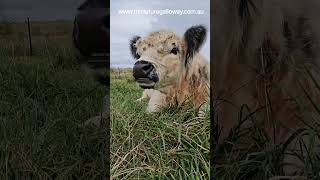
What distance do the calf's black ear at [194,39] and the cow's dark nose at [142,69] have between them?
159mm

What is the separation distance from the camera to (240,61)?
202 centimetres

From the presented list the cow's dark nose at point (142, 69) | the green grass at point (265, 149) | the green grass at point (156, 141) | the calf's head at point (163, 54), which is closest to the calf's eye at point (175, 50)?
the calf's head at point (163, 54)

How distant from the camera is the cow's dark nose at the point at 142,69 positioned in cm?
189

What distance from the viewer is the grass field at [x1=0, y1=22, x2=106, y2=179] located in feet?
6.72

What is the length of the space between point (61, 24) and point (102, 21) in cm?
23

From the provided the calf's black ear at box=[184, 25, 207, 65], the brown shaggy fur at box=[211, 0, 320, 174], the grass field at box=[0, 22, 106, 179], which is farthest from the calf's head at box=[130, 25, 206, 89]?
the grass field at box=[0, 22, 106, 179]

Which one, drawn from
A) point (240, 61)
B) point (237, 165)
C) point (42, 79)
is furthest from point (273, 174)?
point (42, 79)

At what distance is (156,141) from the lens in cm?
195

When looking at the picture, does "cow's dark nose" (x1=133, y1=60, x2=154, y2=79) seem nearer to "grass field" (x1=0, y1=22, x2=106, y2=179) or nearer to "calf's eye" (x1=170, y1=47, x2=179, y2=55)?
"calf's eye" (x1=170, y1=47, x2=179, y2=55)

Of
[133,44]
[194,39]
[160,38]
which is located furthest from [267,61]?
[133,44]

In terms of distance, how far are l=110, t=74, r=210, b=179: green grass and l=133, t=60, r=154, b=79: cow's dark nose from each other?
0.04 meters

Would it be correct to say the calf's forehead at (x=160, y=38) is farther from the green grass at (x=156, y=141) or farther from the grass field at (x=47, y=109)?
the grass field at (x=47, y=109)

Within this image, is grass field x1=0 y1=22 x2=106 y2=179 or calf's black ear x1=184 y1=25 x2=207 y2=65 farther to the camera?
grass field x1=0 y1=22 x2=106 y2=179

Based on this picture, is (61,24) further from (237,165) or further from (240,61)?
(237,165)
